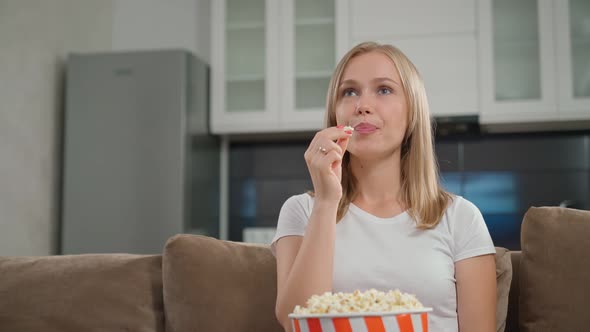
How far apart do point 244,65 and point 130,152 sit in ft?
2.64

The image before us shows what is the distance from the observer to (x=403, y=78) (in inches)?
60.7

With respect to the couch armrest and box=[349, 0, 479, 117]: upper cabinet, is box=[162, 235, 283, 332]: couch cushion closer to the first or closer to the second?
the couch armrest

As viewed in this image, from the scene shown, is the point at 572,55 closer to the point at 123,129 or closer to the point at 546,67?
the point at 546,67

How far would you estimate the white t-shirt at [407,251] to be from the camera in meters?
1.40

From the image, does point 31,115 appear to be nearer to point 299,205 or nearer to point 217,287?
point 217,287

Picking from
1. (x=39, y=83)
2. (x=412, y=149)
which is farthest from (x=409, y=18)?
(x=412, y=149)

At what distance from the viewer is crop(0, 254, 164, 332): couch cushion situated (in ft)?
5.58

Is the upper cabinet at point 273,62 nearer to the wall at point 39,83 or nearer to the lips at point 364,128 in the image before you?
→ the wall at point 39,83

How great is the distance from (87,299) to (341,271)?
68 cm

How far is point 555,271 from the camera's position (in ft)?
4.98

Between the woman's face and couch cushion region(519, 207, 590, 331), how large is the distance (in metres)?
0.37

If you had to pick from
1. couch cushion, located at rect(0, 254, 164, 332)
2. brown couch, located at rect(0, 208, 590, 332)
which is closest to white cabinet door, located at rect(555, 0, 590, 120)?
brown couch, located at rect(0, 208, 590, 332)

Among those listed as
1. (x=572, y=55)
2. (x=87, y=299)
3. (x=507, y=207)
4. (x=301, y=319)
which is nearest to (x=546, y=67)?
(x=572, y=55)

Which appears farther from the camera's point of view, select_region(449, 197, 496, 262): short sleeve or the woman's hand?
select_region(449, 197, 496, 262): short sleeve
